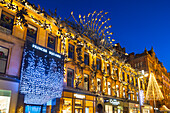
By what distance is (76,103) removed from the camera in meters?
19.0

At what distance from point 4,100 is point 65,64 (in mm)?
7563

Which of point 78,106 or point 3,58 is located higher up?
point 3,58

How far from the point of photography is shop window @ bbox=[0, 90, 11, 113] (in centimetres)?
1245

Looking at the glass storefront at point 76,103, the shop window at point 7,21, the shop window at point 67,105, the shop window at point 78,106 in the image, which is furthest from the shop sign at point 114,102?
the shop window at point 7,21

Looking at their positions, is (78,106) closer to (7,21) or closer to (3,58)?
(3,58)

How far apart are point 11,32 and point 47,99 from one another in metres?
7.03

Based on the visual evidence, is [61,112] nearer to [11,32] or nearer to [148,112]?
[11,32]

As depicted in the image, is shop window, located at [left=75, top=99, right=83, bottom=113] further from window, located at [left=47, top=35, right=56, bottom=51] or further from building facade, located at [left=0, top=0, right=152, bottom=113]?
window, located at [left=47, top=35, right=56, bottom=51]

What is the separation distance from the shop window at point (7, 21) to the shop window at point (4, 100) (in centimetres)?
555

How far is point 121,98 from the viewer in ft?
93.8

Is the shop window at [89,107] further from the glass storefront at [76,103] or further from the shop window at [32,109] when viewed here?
the shop window at [32,109]

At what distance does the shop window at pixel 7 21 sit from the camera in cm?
1390

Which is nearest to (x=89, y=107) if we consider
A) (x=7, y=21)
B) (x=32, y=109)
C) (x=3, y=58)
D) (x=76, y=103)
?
(x=76, y=103)

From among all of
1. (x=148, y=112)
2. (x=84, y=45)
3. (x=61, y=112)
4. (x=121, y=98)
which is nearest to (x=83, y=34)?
(x=84, y=45)
